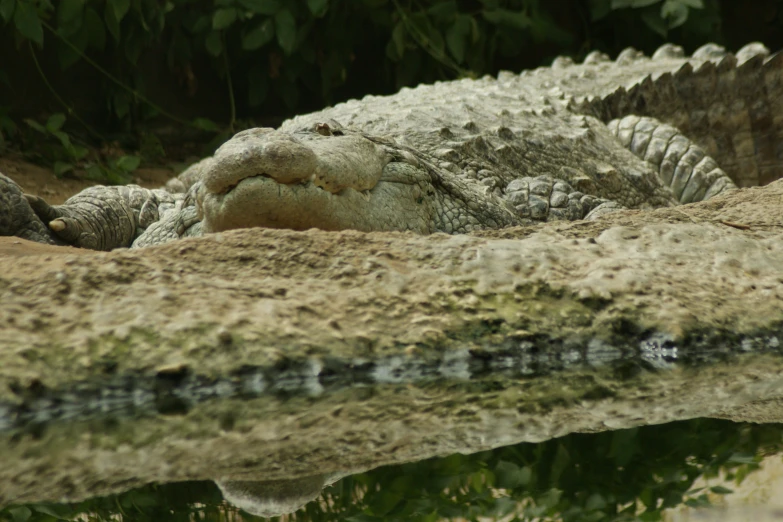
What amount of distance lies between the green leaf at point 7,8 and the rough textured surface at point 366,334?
383 centimetres

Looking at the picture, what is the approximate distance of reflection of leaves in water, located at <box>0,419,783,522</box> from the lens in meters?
1.37

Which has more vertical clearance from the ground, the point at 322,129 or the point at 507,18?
the point at 507,18

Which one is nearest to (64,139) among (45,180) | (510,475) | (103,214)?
(45,180)

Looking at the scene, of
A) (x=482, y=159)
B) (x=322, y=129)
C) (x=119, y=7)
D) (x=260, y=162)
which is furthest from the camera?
(x=119, y=7)

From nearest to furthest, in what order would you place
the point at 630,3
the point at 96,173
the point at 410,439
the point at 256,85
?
the point at 410,439 < the point at 96,173 < the point at 630,3 < the point at 256,85

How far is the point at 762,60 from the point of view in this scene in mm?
5570

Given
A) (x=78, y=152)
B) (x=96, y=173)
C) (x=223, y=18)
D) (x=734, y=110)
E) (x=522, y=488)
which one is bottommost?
(x=522, y=488)

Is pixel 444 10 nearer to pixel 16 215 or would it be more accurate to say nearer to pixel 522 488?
pixel 16 215

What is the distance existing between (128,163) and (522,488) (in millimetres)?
5343

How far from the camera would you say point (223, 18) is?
6.61m

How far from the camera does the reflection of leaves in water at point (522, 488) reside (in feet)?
4.50

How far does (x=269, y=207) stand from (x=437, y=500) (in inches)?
64.7

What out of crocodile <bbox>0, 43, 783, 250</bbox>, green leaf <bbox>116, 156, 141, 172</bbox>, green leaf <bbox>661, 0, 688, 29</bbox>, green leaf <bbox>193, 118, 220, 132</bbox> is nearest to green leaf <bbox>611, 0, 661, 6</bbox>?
green leaf <bbox>661, 0, 688, 29</bbox>

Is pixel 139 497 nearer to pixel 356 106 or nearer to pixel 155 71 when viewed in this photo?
pixel 356 106
